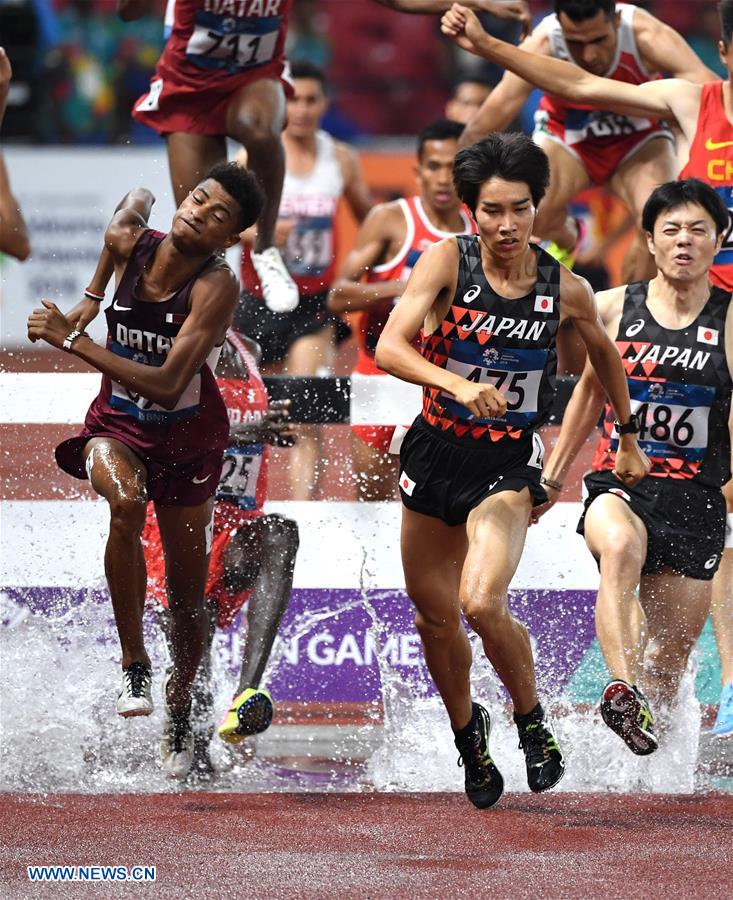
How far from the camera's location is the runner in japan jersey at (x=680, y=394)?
6.28m

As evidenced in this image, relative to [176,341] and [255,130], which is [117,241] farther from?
[255,130]

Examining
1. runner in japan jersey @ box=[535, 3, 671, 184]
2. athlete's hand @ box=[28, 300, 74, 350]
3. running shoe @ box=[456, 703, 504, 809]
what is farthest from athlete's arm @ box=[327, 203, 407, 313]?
running shoe @ box=[456, 703, 504, 809]

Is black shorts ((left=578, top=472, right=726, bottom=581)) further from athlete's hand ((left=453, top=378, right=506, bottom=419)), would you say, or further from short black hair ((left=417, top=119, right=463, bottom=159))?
short black hair ((left=417, top=119, right=463, bottom=159))

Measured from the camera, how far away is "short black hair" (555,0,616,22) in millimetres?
7234

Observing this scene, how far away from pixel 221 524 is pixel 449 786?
1.39 m

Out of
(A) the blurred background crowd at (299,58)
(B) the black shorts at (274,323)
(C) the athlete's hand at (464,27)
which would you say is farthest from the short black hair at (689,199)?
(A) the blurred background crowd at (299,58)

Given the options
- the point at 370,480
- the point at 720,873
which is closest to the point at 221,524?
the point at 370,480

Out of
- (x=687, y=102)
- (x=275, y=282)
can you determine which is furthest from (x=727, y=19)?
(x=275, y=282)

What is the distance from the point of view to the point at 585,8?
7.25 meters

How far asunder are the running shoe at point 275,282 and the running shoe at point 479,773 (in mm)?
2483

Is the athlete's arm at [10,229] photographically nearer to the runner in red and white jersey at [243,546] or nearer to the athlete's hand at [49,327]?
the runner in red and white jersey at [243,546]

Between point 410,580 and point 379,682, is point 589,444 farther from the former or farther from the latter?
point 410,580

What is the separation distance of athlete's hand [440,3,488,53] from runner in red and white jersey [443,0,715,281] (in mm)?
652

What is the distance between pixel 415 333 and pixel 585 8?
2.44 metres
